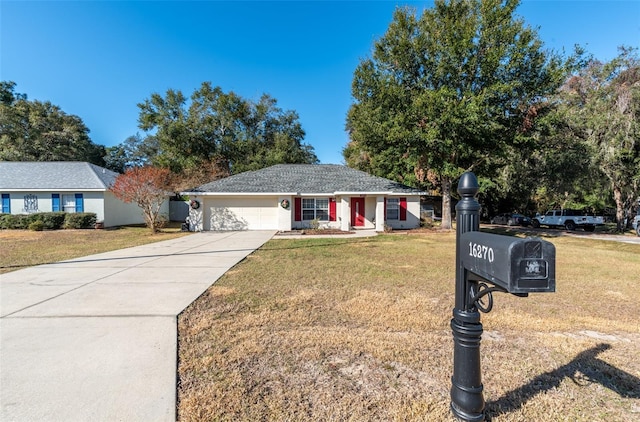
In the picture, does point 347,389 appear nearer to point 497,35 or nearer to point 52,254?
point 52,254

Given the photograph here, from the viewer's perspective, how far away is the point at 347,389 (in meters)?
2.52

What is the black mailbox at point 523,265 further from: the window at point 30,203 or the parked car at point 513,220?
the parked car at point 513,220

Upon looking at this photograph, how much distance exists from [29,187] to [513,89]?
98.6ft

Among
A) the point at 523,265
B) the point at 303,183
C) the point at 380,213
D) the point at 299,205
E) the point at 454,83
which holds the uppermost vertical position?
the point at 454,83

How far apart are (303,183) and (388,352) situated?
52.0 feet

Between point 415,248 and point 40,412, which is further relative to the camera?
point 415,248

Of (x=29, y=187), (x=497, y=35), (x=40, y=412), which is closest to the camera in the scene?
(x=40, y=412)

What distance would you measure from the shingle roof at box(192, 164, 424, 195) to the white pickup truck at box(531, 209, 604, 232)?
11.4 meters

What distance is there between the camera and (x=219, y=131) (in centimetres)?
3050

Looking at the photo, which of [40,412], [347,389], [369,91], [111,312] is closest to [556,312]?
[347,389]

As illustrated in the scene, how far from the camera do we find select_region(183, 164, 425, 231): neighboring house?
16.9m

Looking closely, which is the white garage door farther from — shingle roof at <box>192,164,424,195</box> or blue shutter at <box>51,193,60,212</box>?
blue shutter at <box>51,193,60,212</box>

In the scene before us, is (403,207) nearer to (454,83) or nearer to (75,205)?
(454,83)

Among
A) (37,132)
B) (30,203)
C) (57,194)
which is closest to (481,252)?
(57,194)
